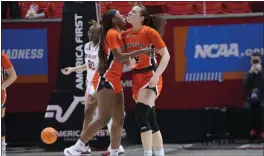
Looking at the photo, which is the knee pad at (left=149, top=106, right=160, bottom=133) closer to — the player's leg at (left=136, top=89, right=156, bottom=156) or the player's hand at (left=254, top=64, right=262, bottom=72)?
the player's leg at (left=136, top=89, right=156, bottom=156)

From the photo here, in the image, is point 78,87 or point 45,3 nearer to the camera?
point 78,87

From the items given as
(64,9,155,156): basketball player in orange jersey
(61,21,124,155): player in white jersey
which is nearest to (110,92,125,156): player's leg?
(64,9,155,156): basketball player in orange jersey

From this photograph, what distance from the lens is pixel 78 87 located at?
11398mm

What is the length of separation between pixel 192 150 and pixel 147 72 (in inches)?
132

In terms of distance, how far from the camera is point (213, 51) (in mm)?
12188

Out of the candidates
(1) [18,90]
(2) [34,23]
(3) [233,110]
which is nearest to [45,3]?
(2) [34,23]

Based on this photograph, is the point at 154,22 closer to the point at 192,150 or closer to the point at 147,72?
the point at 147,72

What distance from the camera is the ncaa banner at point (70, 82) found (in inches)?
448

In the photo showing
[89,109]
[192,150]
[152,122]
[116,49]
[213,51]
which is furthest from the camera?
[213,51]

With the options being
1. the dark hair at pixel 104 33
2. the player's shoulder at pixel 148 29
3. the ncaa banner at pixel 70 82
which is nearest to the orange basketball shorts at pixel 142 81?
the player's shoulder at pixel 148 29

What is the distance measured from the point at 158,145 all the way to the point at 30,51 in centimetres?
506

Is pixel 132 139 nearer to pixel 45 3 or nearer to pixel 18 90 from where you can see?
pixel 18 90

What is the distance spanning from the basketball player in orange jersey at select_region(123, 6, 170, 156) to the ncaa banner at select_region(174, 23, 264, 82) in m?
4.02

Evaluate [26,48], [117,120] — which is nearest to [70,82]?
[26,48]
